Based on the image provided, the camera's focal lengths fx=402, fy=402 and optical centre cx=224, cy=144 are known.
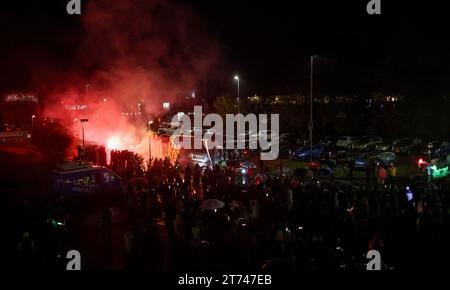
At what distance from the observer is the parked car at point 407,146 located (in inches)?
950

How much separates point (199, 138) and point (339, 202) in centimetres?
1423

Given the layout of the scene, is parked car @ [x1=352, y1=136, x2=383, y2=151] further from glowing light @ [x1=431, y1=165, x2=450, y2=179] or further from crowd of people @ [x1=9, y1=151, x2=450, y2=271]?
crowd of people @ [x1=9, y1=151, x2=450, y2=271]

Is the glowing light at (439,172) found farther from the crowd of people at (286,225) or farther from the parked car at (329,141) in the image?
the parked car at (329,141)

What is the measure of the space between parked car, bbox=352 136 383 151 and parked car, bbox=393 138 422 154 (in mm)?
1634

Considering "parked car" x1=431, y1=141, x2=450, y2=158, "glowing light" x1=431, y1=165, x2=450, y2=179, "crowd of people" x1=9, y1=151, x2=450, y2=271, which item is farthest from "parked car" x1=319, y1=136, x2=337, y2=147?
"crowd of people" x1=9, y1=151, x2=450, y2=271

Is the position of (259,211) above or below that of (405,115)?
below

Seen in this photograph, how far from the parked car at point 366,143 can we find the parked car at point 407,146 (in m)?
1.63

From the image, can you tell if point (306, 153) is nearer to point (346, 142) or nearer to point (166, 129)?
point (346, 142)

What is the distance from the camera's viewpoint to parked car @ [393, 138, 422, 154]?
79.2 ft

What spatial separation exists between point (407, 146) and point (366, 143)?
2.97 metres

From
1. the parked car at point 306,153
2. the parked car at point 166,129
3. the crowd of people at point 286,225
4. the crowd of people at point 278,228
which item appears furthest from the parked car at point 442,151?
the parked car at point 166,129
